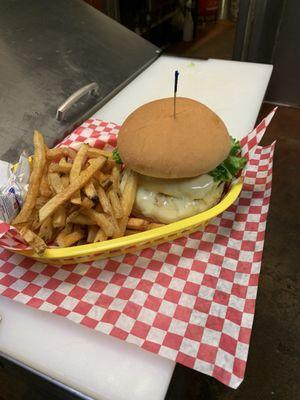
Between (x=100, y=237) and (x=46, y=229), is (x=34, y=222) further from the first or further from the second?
(x=100, y=237)

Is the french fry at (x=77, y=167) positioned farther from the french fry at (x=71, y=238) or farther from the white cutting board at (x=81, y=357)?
the white cutting board at (x=81, y=357)

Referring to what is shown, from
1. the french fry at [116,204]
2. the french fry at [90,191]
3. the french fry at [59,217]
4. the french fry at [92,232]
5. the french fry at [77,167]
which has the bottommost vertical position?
the french fry at [92,232]

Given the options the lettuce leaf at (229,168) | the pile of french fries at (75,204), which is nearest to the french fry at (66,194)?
the pile of french fries at (75,204)

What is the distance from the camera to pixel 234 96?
198 centimetres

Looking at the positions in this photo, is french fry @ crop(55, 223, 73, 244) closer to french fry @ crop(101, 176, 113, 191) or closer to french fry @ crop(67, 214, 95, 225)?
french fry @ crop(67, 214, 95, 225)

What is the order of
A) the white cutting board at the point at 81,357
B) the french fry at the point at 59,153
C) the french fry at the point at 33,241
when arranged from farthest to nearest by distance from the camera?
the french fry at the point at 59,153
the french fry at the point at 33,241
the white cutting board at the point at 81,357

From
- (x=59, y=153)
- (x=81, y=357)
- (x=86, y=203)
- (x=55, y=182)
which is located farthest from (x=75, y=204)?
(x=81, y=357)

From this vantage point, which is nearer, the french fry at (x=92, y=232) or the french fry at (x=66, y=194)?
the french fry at (x=66, y=194)

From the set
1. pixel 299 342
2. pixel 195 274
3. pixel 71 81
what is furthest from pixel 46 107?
pixel 299 342

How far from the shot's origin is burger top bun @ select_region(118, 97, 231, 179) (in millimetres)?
1122

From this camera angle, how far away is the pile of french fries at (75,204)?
1038 mm

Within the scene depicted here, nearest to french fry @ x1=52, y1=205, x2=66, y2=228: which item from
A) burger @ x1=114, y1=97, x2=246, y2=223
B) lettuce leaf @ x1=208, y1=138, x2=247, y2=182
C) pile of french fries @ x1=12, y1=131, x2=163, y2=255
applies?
pile of french fries @ x1=12, y1=131, x2=163, y2=255

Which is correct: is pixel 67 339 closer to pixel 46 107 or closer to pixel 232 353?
pixel 232 353

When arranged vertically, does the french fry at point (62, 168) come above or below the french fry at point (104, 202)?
above
